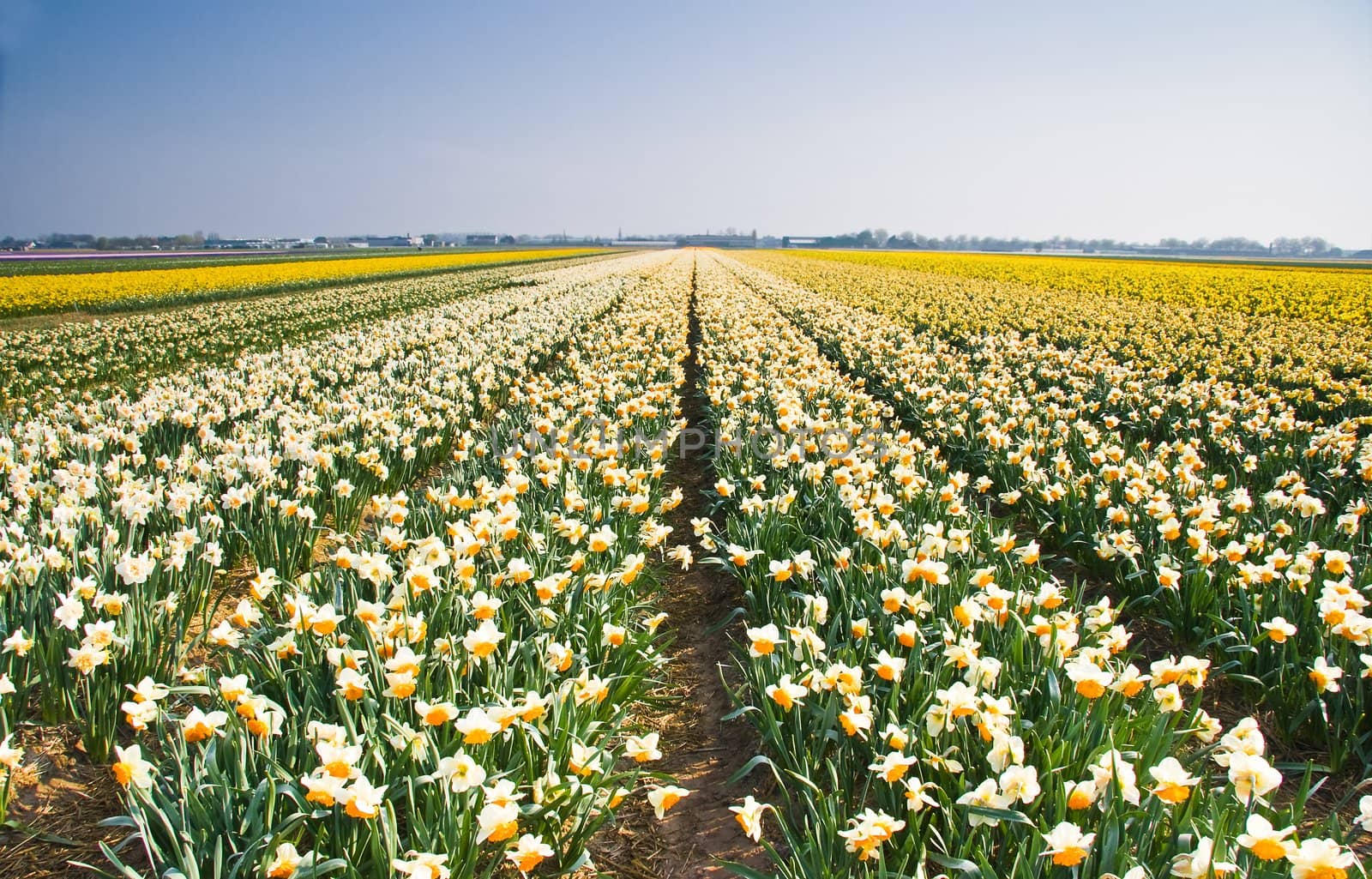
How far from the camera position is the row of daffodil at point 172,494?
10.2ft

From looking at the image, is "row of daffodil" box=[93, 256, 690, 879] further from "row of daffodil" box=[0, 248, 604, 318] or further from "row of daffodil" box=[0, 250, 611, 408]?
"row of daffodil" box=[0, 248, 604, 318]

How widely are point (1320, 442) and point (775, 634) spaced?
242 inches

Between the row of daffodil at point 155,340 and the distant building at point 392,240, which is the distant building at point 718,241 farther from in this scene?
the row of daffodil at point 155,340

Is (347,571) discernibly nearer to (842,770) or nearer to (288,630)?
(288,630)

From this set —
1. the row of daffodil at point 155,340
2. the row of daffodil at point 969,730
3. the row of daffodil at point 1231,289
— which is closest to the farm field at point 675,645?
the row of daffodil at point 969,730

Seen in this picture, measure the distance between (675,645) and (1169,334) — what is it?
1382 cm

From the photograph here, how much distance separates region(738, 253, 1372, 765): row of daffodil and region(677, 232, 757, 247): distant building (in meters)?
151

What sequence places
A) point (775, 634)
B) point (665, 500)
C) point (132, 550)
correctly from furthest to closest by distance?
point (665, 500)
point (132, 550)
point (775, 634)

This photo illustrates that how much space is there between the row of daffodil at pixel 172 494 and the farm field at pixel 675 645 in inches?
1.3

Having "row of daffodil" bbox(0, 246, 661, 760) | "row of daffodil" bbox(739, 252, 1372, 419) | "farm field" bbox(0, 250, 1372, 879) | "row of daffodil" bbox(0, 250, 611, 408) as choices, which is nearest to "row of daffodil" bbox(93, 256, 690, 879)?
"farm field" bbox(0, 250, 1372, 879)

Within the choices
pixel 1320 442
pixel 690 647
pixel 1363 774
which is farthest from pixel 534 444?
pixel 1320 442

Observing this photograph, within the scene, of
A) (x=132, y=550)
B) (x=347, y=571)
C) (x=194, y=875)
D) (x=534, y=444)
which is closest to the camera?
(x=194, y=875)

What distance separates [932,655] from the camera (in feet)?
10.1

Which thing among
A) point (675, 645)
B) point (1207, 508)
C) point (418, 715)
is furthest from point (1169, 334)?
point (418, 715)
